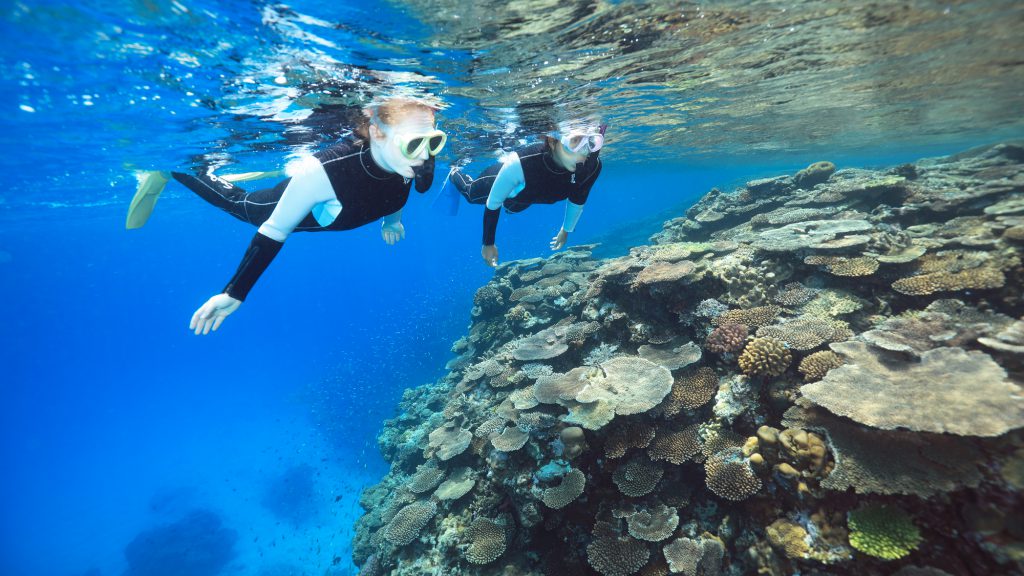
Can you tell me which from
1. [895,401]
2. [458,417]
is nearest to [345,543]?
[458,417]

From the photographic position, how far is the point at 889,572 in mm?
2975

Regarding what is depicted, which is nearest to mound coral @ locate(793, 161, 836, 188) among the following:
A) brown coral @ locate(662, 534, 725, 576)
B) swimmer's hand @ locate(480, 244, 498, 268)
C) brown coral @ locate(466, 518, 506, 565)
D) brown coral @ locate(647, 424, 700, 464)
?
brown coral @ locate(647, 424, 700, 464)

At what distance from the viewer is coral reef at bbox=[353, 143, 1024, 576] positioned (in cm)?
306

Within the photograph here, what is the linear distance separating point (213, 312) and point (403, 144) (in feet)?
7.48

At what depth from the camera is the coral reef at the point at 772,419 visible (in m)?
3.06

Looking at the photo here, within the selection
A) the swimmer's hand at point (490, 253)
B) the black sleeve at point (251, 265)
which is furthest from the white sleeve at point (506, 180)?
the black sleeve at point (251, 265)

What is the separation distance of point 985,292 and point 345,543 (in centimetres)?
2303

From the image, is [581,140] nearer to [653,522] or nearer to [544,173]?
[544,173]

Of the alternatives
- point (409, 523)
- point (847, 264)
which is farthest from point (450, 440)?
point (847, 264)

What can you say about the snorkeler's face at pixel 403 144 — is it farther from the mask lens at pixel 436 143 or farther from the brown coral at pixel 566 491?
the brown coral at pixel 566 491

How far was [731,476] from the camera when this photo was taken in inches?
164

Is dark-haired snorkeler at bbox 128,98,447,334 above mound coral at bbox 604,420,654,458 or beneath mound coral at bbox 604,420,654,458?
above

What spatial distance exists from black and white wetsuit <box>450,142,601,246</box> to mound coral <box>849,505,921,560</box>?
4960 millimetres

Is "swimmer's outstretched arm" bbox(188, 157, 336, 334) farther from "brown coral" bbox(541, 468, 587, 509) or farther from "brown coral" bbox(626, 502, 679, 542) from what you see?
"brown coral" bbox(626, 502, 679, 542)
